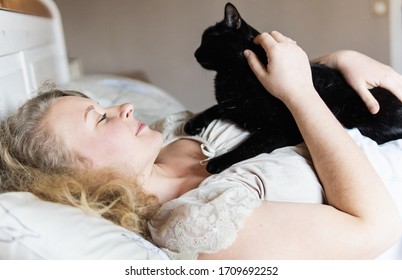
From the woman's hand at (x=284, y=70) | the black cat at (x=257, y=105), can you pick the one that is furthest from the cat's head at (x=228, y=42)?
the woman's hand at (x=284, y=70)

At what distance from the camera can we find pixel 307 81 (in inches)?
28.4

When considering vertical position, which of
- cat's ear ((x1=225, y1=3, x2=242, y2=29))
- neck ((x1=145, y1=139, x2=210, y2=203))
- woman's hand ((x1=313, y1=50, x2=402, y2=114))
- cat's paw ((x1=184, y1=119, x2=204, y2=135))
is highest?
cat's ear ((x1=225, y1=3, x2=242, y2=29))

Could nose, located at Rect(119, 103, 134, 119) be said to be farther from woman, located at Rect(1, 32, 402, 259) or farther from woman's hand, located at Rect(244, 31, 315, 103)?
woman's hand, located at Rect(244, 31, 315, 103)

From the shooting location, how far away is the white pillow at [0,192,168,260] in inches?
20.7

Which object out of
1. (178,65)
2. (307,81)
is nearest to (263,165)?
(307,81)

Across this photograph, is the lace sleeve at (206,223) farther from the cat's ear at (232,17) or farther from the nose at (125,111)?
the cat's ear at (232,17)

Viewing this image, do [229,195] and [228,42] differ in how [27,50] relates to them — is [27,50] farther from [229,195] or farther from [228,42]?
[229,195]

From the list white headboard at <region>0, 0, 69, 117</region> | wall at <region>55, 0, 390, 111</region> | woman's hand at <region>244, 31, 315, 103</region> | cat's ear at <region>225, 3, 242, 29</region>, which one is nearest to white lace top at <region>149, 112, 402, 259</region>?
woman's hand at <region>244, 31, 315, 103</region>

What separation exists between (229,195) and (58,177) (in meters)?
0.26

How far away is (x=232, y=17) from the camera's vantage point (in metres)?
0.92

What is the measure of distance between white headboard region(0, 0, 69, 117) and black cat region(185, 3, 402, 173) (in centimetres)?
40
